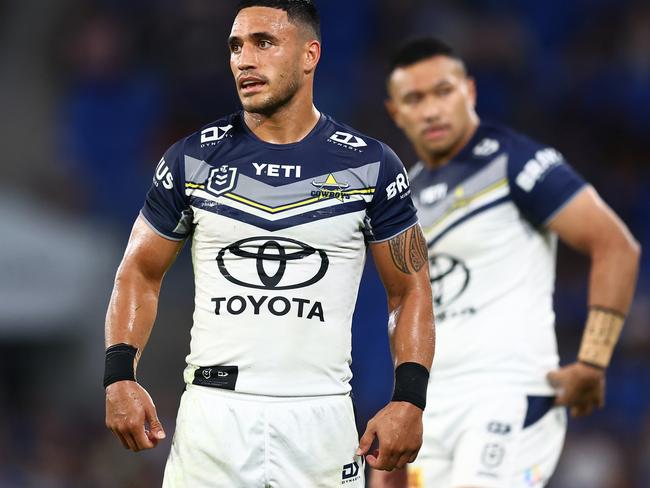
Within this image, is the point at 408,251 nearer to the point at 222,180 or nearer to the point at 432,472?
the point at 222,180

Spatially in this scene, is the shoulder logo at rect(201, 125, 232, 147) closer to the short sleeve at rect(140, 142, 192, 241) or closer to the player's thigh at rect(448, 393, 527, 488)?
the short sleeve at rect(140, 142, 192, 241)

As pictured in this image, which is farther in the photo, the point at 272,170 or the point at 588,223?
the point at 588,223

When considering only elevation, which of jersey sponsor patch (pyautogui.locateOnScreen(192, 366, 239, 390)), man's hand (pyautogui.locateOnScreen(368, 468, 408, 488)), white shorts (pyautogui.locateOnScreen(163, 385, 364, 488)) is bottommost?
man's hand (pyautogui.locateOnScreen(368, 468, 408, 488))

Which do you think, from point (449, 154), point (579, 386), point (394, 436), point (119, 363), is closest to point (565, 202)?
point (449, 154)

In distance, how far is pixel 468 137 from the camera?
5652mm

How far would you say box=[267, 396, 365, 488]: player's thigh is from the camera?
149 inches

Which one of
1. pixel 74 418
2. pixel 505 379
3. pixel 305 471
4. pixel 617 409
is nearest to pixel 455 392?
pixel 505 379

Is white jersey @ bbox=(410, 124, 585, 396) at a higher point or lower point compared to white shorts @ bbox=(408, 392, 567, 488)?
higher

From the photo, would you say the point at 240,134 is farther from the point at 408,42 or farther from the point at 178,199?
the point at 408,42

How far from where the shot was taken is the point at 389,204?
399 centimetres

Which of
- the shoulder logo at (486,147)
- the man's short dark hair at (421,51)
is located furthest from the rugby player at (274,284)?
the man's short dark hair at (421,51)

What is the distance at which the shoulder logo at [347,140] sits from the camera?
4.03 metres

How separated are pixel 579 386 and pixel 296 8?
7.28ft

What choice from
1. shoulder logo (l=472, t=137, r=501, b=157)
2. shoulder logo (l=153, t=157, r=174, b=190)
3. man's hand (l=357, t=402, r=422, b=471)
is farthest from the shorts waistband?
shoulder logo (l=472, t=137, r=501, b=157)
